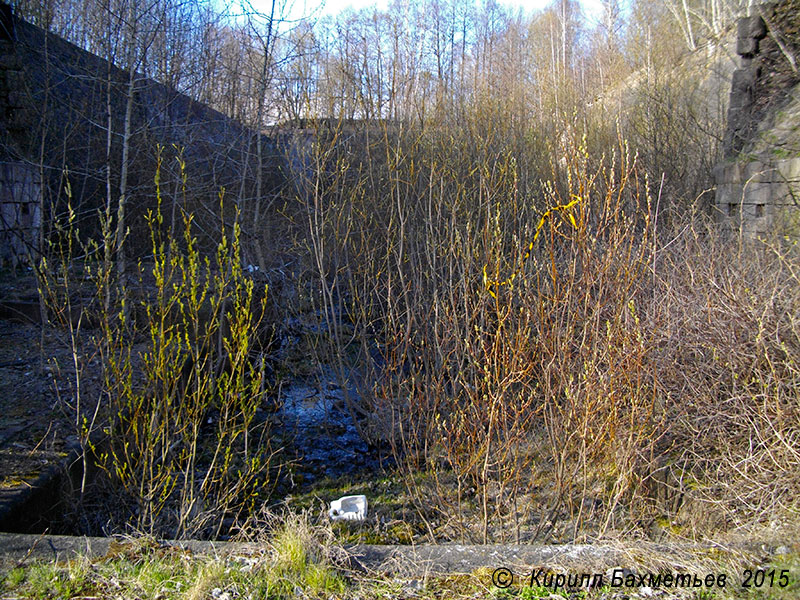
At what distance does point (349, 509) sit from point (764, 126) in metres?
7.34

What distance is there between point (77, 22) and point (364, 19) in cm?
544

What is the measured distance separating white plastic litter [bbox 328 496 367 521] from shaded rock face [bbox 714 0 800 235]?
5.49 meters

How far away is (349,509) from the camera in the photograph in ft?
12.4

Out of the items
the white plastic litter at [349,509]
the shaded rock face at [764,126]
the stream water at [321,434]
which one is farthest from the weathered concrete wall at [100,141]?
the shaded rock face at [764,126]

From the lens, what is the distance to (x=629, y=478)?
10.3 ft

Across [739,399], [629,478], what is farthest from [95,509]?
[739,399]

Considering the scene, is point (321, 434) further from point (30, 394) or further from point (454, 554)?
point (454, 554)

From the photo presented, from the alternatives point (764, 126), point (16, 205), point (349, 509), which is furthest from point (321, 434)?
point (764, 126)

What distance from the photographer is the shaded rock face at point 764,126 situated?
707 centimetres

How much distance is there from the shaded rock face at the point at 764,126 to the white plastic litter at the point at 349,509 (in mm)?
5486

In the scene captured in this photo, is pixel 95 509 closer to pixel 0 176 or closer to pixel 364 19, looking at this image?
pixel 0 176

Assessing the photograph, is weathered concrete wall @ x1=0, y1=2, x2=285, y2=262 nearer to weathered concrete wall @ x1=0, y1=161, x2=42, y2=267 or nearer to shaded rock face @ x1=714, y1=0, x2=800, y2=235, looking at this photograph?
weathered concrete wall @ x1=0, y1=161, x2=42, y2=267

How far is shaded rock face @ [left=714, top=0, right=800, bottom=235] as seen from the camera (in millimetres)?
7066

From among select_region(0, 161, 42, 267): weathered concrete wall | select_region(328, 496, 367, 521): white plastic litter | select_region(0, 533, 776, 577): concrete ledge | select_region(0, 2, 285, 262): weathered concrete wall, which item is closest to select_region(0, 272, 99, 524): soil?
select_region(0, 533, 776, 577): concrete ledge
